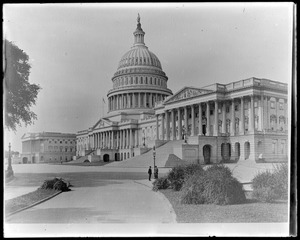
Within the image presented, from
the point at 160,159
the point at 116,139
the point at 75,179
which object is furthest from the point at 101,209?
the point at 116,139

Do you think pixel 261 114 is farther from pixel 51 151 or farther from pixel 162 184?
pixel 51 151

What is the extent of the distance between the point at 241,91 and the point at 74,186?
42.8 m

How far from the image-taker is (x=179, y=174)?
27.0 metres

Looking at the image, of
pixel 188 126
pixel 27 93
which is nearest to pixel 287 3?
pixel 27 93

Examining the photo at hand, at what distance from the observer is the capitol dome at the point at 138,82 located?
120062 mm

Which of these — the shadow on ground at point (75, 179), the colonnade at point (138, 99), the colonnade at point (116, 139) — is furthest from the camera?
the colonnade at point (138, 99)

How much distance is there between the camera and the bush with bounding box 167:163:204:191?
1041 inches

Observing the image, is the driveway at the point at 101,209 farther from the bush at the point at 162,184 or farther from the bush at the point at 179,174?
the bush at the point at 179,174

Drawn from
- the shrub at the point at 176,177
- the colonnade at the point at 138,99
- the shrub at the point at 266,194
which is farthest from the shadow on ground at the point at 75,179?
the colonnade at the point at 138,99

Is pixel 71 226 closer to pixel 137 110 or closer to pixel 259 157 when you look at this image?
→ pixel 259 157

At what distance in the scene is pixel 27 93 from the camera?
31719 mm

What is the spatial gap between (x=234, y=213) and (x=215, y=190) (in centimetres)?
248

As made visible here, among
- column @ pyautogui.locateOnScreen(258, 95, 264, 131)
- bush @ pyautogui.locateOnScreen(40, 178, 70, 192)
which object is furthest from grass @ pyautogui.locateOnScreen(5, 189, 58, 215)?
column @ pyautogui.locateOnScreen(258, 95, 264, 131)

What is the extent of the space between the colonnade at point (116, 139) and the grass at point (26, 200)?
84547 mm
